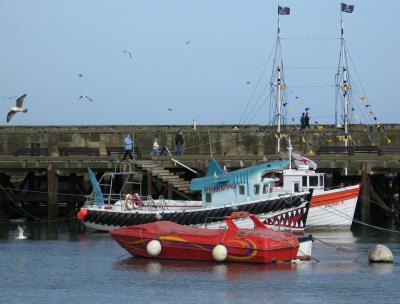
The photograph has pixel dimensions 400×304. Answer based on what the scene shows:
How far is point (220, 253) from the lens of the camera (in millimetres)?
40906

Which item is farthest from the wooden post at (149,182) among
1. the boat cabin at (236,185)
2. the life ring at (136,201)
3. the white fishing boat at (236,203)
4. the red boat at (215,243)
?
the red boat at (215,243)

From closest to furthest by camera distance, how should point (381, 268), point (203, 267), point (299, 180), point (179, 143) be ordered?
point (381, 268) < point (203, 267) < point (299, 180) < point (179, 143)

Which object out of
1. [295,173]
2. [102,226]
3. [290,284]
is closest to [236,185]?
[295,173]

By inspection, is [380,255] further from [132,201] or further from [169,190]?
[169,190]

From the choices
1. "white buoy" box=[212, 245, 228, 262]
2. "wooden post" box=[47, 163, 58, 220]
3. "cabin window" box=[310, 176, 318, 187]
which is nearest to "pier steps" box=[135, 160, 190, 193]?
"wooden post" box=[47, 163, 58, 220]

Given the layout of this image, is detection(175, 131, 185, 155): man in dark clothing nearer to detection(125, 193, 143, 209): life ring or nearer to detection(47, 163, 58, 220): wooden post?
detection(47, 163, 58, 220): wooden post

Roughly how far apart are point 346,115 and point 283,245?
26.5m

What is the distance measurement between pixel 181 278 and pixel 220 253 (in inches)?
109

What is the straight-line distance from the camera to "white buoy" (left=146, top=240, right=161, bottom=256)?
42.2 metres

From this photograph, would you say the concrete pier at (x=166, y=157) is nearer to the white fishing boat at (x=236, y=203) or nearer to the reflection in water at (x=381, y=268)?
the white fishing boat at (x=236, y=203)

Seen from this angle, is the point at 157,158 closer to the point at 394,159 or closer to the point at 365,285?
the point at 394,159

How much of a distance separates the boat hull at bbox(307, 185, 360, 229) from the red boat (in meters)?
12.1

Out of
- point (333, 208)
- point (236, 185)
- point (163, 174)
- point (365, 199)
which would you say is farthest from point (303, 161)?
point (163, 174)

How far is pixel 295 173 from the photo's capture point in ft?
173
